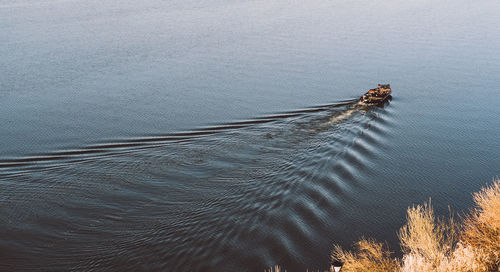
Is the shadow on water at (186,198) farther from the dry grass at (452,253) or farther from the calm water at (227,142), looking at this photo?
the dry grass at (452,253)

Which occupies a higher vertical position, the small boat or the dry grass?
the small boat

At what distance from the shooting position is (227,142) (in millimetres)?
29016

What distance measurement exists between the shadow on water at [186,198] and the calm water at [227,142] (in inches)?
3.7

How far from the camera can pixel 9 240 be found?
20.6 m

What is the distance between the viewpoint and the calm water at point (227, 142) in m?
20.8

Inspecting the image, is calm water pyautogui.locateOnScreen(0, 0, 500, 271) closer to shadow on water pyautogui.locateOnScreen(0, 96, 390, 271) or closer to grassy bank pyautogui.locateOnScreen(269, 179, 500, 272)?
shadow on water pyautogui.locateOnScreen(0, 96, 390, 271)

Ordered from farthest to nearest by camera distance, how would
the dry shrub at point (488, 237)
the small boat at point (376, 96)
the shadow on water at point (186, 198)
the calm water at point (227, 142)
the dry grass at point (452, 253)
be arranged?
the small boat at point (376, 96) < the calm water at point (227, 142) < the shadow on water at point (186, 198) < the dry shrub at point (488, 237) < the dry grass at point (452, 253)

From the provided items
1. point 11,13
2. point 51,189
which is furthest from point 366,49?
point 11,13

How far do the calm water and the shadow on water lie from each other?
9 centimetres

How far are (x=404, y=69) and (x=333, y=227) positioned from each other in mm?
31576

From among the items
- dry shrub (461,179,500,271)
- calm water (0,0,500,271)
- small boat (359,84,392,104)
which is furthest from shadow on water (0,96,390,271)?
dry shrub (461,179,500,271)

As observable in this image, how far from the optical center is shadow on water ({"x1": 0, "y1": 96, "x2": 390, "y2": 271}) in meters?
19.9

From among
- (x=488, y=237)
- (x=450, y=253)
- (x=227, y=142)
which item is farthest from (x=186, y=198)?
(x=488, y=237)

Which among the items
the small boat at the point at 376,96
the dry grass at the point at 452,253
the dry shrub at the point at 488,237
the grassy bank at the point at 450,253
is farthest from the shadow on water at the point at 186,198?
the dry shrub at the point at 488,237
